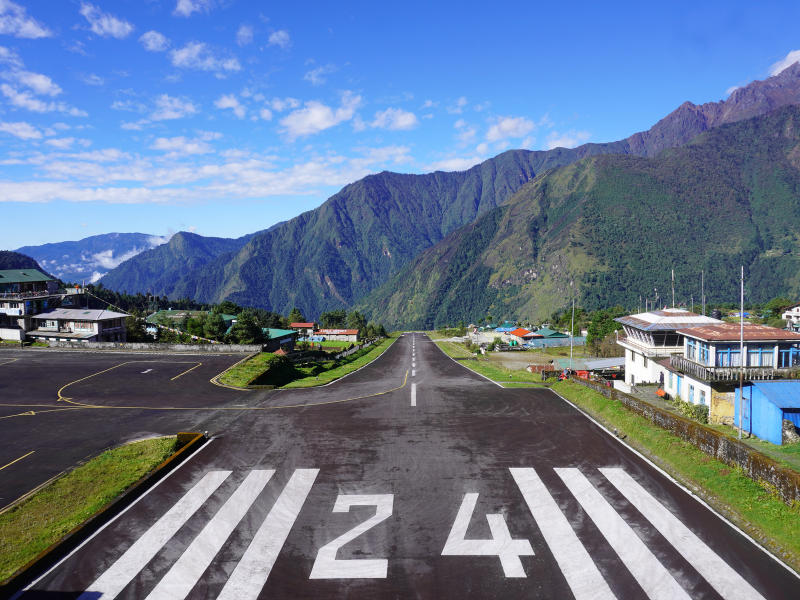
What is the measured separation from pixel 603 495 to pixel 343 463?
934 cm

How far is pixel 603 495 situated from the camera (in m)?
15.2

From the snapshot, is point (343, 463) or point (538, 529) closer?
point (538, 529)

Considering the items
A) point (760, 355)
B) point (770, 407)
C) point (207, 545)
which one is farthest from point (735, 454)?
point (760, 355)

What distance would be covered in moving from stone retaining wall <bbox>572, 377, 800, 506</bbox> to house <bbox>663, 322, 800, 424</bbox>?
9.19 m

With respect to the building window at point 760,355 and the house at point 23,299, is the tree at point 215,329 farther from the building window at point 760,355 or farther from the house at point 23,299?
the building window at point 760,355

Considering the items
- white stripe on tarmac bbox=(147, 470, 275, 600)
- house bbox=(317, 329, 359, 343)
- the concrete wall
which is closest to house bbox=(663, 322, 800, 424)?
white stripe on tarmac bbox=(147, 470, 275, 600)

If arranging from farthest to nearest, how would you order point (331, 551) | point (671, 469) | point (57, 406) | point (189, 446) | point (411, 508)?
point (57, 406), point (189, 446), point (671, 469), point (411, 508), point (331, 551)

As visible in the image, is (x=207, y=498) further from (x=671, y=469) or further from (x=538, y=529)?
(x=671, y=469)

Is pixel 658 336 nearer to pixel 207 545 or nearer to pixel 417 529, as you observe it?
pixel 417 529

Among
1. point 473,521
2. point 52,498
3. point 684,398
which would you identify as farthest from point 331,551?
point 684,398

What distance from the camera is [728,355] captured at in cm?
2988

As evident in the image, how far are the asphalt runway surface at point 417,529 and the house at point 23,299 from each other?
63327mm

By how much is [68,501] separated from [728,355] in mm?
35072

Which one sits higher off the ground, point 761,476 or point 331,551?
point 761,476
